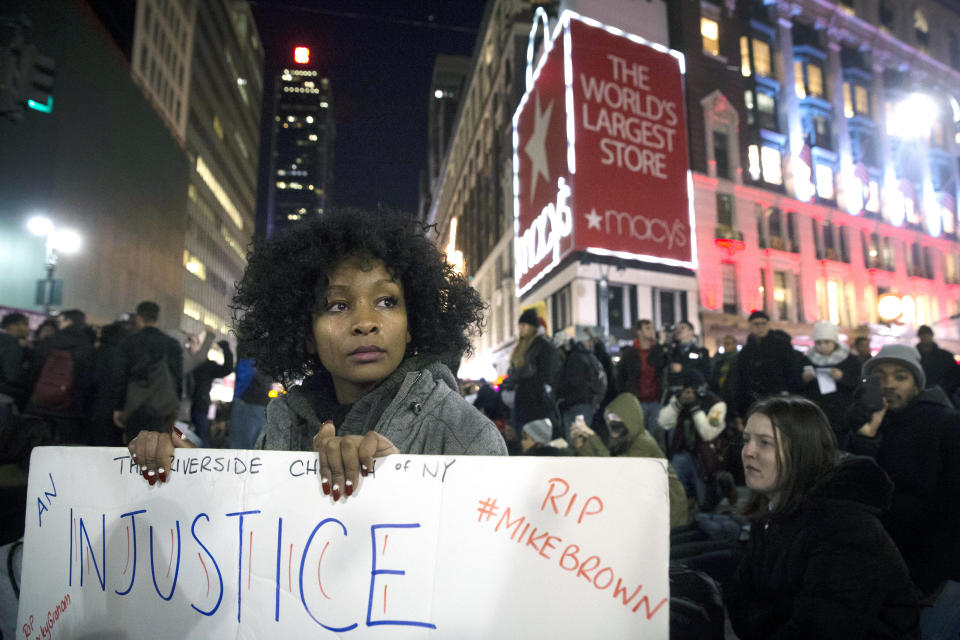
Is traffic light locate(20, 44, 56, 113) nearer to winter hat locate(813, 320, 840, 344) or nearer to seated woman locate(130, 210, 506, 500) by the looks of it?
seated woman locate(130, 210, 506, 500)

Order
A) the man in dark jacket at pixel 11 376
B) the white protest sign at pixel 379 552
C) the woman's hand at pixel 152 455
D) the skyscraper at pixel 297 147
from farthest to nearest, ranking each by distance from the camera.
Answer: the skyscraper at pixel 297 147 → the man in dark jacket at pixel 11 376 → the woman's hand at pixel 152 455 → the white protest sign at pixel 379 552

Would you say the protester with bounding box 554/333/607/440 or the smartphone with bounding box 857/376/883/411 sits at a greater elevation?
the protester with bounding box 554/333/607/440

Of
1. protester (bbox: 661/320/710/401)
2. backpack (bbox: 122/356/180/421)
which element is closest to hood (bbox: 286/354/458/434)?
backpack (bbox: 122/356/180/421)

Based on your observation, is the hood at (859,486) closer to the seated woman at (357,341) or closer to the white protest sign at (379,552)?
the white protest sign at (379,552)

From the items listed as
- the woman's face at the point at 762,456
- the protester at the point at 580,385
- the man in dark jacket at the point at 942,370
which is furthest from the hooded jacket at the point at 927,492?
the man in dark jacket at the point at 942,370

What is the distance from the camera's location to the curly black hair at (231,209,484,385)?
2039 mm

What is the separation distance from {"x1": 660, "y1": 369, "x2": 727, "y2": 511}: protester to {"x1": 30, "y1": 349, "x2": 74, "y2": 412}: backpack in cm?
598

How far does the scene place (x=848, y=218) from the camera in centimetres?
2897

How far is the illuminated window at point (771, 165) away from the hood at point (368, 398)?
28295 millimetres

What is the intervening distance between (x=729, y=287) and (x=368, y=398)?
82.3ft

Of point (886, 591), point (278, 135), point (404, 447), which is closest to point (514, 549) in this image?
Result: point (404, 447)

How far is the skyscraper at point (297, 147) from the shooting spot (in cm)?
15888

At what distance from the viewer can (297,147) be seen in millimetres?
163375

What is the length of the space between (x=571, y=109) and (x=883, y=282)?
1984cm
